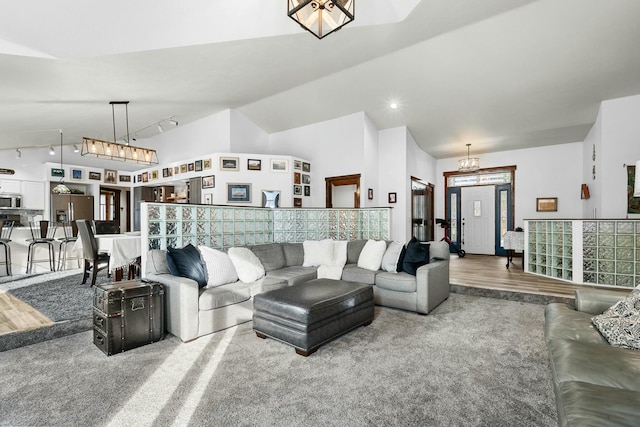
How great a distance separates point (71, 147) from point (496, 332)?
1049 cm

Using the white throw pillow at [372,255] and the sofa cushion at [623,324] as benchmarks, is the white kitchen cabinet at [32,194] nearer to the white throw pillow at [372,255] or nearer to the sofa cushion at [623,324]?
the white throw pillow at [372,255]

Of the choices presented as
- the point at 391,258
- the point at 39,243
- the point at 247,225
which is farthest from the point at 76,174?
the point at 391,258

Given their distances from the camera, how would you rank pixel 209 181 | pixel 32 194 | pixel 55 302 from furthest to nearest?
pixel 32 194 → pixel 209 181 → pixel 55 302

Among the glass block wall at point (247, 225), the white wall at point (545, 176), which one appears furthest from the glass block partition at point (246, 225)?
the white wall at point (545, 176)

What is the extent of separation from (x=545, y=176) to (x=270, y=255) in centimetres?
752

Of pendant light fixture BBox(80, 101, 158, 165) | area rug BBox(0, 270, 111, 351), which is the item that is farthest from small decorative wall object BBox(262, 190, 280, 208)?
area rug BBox(0, 270, 111, 351)

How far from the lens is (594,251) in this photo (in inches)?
188

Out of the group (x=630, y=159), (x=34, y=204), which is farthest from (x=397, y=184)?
(x=34, y=204)

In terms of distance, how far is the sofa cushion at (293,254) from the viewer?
459cm

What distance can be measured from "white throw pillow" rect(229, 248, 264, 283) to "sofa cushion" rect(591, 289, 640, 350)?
304 centimetres

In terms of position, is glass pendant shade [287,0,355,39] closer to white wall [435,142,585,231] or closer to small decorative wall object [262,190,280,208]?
small decorative wall object [262,190,280,208]

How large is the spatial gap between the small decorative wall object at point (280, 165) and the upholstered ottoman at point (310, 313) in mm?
4100

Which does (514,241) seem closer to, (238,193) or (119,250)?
(238,193)

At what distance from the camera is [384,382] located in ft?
7.18
